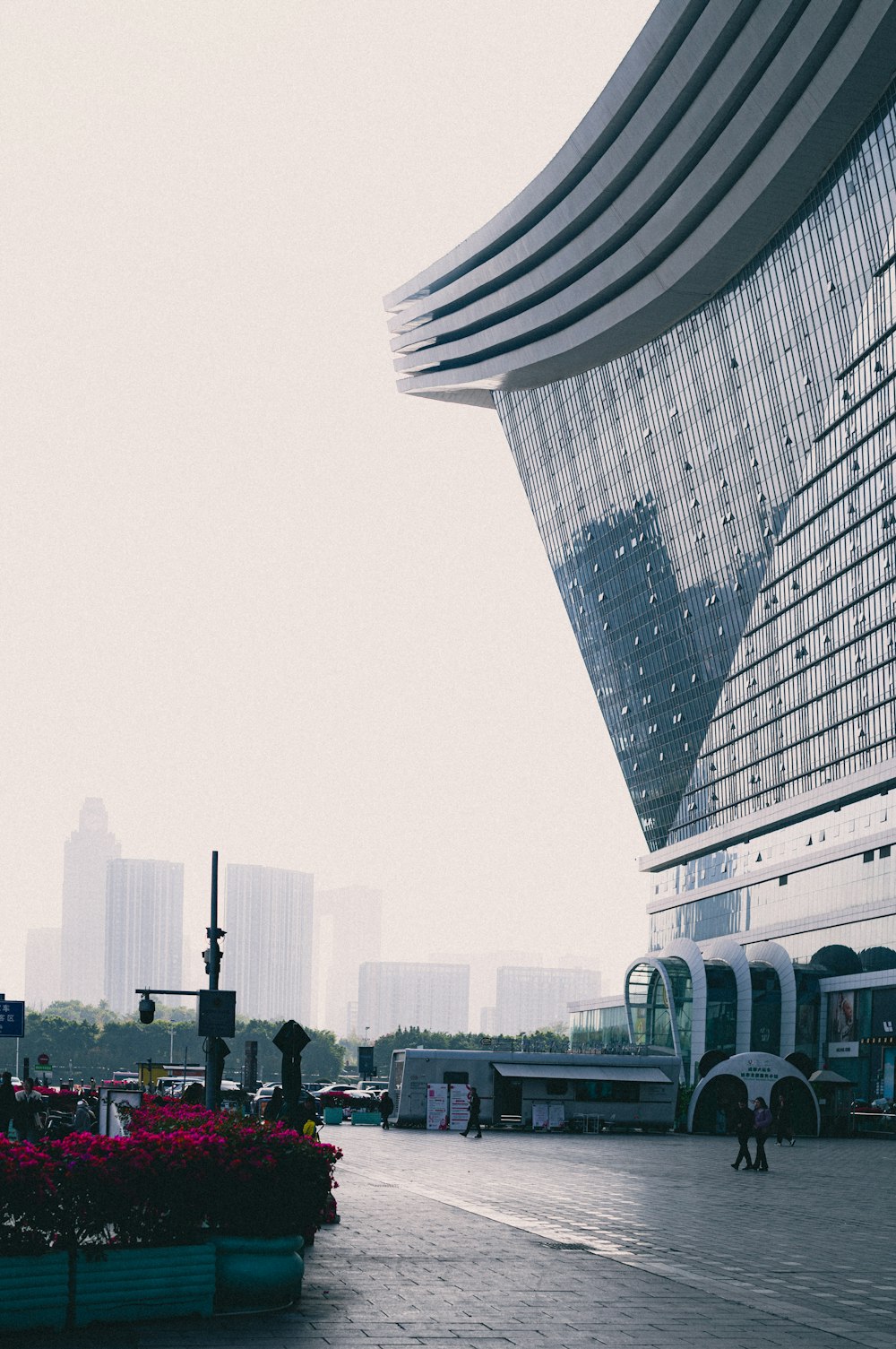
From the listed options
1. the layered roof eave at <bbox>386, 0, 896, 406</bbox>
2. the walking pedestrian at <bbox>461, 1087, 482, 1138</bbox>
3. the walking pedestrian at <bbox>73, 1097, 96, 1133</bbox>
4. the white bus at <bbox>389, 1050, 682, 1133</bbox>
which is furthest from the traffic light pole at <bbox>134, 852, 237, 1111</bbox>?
the layered roof eave at <bbox>386, 0, 896, 406</bbox>

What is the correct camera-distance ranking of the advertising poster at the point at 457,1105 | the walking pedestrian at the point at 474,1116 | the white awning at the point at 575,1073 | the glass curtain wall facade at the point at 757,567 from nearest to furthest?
the walking pedestrian at the point at 474,1116 < the advertising poster at the point at 457,1105 < the white awning at the point at 575,1073 < the glass curtain wall facade at the point at 757,567

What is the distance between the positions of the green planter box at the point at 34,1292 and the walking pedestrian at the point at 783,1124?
1493 inches

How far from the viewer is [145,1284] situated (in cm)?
1318

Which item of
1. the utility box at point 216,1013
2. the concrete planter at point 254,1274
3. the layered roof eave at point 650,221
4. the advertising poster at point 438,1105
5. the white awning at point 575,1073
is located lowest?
the advertising poster at point 438,1105

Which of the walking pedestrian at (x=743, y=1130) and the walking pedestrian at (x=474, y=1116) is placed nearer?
the walking pedestrian at (x=743, y=1130)

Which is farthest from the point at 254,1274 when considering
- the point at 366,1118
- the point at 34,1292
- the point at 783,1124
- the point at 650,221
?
the point at 650,221

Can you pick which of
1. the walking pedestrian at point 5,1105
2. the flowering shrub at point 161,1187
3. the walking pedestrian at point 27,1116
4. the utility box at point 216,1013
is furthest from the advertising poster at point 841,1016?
the flowering shrub at point 161,1187

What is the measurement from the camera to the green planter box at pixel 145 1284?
12.8 m

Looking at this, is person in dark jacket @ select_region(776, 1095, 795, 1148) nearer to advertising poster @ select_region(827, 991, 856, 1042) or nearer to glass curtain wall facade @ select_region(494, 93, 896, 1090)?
glass curtain wall facade @ select_region(494, 93, 896, 1090)

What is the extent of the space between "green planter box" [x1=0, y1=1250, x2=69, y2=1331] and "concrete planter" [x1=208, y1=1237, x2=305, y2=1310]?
1.44m

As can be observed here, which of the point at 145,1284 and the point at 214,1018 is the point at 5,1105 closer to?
the point at 214,1018

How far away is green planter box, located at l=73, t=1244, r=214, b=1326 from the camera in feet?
42.1

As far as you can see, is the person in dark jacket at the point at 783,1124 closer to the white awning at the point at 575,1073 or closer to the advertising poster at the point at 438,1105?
the white awning at the point at 575,1073

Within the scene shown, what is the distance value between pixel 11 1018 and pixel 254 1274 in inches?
917
